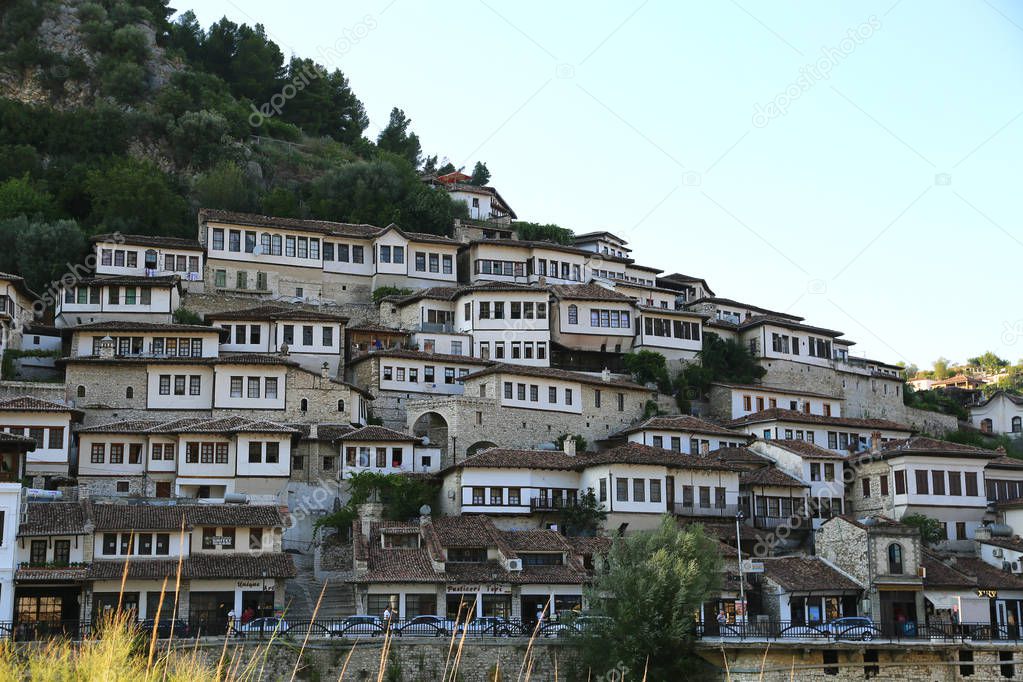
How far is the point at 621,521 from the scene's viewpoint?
49.5 m

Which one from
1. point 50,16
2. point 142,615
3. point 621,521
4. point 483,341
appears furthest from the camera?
point 50,16

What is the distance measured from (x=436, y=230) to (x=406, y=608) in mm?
39814

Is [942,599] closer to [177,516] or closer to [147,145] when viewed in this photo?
[177,516]

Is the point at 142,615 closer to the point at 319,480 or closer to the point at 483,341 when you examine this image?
the point at 319,480

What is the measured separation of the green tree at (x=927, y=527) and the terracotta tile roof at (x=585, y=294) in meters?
20.1

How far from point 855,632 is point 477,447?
20608mm

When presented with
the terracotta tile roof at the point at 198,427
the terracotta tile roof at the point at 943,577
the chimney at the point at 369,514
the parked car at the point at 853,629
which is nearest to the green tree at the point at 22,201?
the terracotta tile roof at the point at 198,427

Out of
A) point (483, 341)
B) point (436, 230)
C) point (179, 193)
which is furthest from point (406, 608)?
point (179, 193)

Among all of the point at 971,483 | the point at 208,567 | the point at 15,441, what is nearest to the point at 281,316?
the point at 15,441

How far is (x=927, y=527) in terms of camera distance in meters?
51.9

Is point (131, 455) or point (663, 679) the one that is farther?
point (131, 455)

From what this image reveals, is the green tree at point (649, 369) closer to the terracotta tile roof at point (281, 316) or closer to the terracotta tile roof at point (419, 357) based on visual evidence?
the terracotta tile roof at point (419, 357)

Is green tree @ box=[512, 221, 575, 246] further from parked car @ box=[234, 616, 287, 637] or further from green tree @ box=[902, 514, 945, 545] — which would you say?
parked car @ box=[234, 616, 287, 637]

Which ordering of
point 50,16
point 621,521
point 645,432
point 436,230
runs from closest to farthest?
point 621,521 < point 645,432 < point 436,230 < point 50,16
